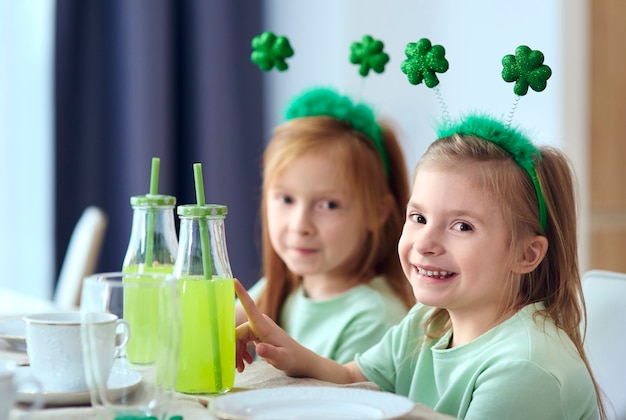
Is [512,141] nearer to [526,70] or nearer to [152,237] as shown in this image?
[526,70]

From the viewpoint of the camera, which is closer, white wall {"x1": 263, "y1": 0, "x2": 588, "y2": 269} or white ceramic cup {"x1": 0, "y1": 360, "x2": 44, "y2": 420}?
white ceramic cup {"x1": 0, "y1": 360, "x2": 44, "y2": 420}

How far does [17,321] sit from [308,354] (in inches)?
16.7

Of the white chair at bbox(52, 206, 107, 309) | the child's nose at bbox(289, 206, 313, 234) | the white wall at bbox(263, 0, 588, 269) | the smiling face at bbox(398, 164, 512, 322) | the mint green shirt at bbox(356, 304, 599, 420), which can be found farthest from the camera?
the white wall at bbox(263, 0, 588, 269)

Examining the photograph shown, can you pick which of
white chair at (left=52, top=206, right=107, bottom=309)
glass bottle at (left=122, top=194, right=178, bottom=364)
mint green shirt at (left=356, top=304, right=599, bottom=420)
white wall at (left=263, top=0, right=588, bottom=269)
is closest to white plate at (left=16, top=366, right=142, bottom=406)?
glass bottle at (left=122, top=194, right=178, bottom=364)

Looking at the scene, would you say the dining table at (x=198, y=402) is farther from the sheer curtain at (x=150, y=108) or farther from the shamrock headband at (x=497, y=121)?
the sheer curtain at (x=150, y=108)

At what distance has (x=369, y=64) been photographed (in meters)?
1.83

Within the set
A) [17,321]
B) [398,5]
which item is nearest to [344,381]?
[17,321]

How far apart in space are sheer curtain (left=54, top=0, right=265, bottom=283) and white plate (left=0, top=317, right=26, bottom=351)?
200 centimetres

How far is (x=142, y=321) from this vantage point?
2.81ft

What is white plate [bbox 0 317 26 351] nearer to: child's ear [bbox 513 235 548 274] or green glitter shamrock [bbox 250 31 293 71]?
child's ear [bbox 513 235 548 274]

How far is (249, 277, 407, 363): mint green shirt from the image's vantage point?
185 cm

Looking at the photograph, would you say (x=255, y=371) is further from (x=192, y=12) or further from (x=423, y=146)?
(x=192, y=12)

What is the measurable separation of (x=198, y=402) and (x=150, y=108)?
7.87ft

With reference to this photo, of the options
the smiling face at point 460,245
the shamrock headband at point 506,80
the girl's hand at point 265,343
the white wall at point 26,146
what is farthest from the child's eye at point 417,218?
the white wall at point 26,146
